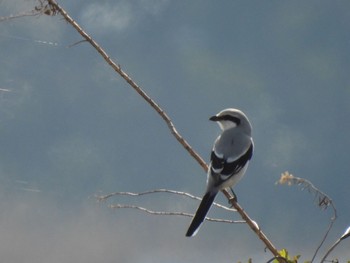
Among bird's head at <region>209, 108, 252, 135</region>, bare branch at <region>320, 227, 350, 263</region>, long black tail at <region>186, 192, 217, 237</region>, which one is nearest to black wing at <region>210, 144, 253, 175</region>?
bird's head at <region>209, 108, 252, 135</region>

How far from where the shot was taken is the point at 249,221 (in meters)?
2.59

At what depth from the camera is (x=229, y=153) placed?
14.2 ft

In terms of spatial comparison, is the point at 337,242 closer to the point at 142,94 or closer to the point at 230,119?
the point at 142,94

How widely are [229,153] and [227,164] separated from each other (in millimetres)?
131

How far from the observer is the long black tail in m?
2.70

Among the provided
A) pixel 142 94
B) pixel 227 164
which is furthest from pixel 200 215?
pixel 227 164

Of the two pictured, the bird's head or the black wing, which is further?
the bird's head

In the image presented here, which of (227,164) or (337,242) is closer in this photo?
(337,242)

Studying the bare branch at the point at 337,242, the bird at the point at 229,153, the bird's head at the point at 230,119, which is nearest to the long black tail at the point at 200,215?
the bird at the point at 229,153

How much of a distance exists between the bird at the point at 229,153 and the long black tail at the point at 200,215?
0.12 m

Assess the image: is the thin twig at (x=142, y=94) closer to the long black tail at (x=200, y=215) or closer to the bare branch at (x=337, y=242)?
the long black tail at (x=200, y=215)

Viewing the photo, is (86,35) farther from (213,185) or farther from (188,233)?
(213,185)

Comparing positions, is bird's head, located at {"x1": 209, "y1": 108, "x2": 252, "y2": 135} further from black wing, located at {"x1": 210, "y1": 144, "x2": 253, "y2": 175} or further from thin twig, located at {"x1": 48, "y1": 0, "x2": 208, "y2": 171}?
thin twig, located at {"x1": 48, "y1": 0, "x2": 208, "y2": 171}

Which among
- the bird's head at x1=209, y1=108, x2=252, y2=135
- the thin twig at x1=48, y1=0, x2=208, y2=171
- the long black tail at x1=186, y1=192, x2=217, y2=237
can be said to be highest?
the bird's head at x1=209, y1=108, x2=252, y2=135
